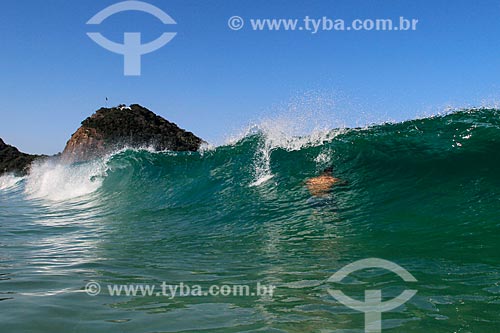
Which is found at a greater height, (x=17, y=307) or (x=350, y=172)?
(x=350, y=172)

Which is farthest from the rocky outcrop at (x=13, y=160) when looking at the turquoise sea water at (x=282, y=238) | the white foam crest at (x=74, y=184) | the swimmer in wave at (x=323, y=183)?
the swimmer in wave at (x=323, y=183)

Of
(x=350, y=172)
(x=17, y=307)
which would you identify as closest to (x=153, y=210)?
(x=350, y=172)

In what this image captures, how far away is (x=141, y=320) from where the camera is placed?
140 inches

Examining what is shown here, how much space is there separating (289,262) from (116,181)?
13653 mm

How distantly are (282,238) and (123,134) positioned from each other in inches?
1908

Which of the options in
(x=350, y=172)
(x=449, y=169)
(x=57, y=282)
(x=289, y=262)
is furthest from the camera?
(x=350, y=172)

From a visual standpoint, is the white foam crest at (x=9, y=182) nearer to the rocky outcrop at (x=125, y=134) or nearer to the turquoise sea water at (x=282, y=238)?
the rocky outcrop at (x=125, y=134)

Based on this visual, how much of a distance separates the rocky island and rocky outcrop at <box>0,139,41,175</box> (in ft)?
5.37

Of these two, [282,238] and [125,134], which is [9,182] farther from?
[282,238]

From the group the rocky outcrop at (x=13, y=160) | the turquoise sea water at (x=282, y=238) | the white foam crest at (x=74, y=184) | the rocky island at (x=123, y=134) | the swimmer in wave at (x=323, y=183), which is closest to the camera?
the turquoise sea water at (x=282, y=238)

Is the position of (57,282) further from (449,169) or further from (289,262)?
(449,169)

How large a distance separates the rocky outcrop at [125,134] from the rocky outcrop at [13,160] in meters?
7.16

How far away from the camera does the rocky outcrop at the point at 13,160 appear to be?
195 feet

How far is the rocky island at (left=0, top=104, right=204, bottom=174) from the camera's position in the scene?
52719mm
